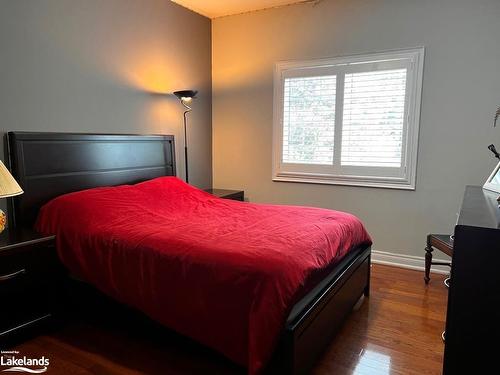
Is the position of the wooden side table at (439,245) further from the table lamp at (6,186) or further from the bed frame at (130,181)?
the table lamp at (6,186)

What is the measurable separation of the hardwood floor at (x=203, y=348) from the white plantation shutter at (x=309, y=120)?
183 centimetres

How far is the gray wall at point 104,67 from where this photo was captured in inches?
101

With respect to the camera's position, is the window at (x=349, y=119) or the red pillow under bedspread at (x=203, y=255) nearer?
the red pillow under bedspread at (x=203, y=255)

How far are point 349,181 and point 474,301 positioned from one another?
2.54m

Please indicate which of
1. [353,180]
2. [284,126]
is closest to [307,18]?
[284,126]

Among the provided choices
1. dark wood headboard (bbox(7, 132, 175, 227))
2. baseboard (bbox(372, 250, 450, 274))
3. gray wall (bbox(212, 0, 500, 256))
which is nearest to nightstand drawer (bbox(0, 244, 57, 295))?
dark wood headboard (bbox(7, 132, 175, 227))

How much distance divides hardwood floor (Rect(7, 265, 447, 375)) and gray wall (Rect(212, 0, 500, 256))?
1.17 m

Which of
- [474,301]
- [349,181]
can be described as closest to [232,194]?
[349,181]

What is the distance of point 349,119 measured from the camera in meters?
3.77

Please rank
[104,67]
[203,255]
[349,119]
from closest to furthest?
[203,255], [104,67], [349,119]

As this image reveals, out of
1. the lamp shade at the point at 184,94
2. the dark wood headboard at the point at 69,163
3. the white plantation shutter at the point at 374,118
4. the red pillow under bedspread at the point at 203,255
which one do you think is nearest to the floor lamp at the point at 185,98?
the lamp shade at the point at 184,94

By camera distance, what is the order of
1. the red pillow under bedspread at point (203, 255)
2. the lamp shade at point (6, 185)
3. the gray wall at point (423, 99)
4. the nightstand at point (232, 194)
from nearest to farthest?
1. the red pillow under bedspread at point (203, 255)
2. the lamp shade at point (6, 185)
3. the gray wall at point (423, 99)
4. the nightstand at point (232, 194)

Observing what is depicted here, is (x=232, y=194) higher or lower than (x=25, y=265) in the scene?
higher

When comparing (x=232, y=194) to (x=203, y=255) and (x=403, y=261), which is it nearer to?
(x=403, y=261)
